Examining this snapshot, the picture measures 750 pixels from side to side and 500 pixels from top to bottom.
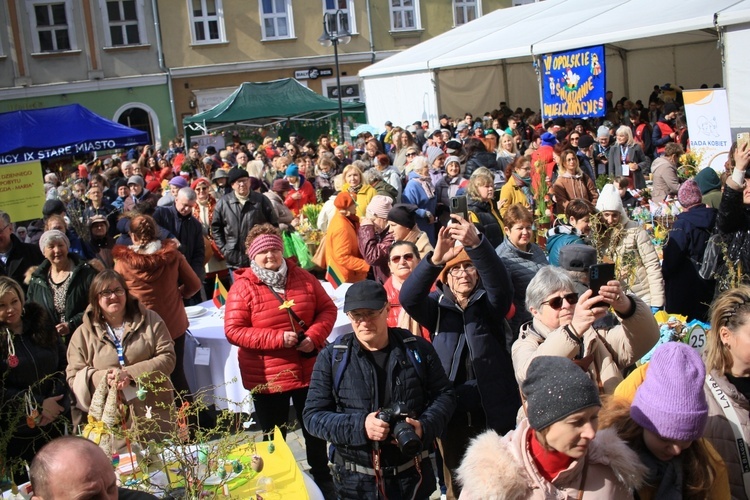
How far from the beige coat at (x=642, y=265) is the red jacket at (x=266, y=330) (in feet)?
7.12

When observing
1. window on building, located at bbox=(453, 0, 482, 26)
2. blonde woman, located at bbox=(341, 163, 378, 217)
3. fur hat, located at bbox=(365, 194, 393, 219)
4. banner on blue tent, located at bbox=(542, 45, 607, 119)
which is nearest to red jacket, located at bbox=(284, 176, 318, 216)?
blonde woman, located at bbox=(341, 163, 378, 217)

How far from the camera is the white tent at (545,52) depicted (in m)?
13.4

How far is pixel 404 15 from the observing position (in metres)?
32.4

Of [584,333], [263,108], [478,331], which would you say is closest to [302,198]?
[478,331]

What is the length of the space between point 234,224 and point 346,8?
969 inches

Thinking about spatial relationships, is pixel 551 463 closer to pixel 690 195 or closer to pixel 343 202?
pixel 690 195

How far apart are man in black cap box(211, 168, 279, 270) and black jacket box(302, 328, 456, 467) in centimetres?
468

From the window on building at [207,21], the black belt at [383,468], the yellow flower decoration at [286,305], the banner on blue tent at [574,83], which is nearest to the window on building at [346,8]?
the window on building at [207,21]

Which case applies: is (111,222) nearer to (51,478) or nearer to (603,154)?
(51,478)

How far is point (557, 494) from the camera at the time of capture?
2.66 meters

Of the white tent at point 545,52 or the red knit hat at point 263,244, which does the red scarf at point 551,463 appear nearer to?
the red knit hat at point 263,244

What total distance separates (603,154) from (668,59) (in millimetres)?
11468

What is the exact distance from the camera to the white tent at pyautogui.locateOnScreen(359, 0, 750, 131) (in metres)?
13.4

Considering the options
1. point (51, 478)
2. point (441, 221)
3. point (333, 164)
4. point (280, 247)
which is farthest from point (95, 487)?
point (333, 164)
